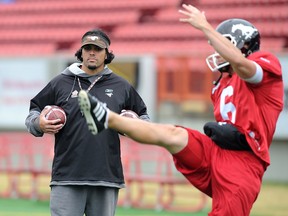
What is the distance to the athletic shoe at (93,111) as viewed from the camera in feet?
18.5

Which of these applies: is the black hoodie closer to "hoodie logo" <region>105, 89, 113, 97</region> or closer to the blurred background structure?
"hoodie logo" <region>105, 89, 113, 97</region>

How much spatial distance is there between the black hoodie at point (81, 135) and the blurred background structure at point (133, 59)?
5.45 metres

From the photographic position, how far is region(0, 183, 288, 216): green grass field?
1158cm

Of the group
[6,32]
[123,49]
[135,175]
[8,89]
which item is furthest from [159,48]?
[135,175]

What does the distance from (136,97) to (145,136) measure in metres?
1.00

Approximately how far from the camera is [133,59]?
16562mm

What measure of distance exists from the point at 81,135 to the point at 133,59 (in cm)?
1017

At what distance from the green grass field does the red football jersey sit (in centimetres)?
568

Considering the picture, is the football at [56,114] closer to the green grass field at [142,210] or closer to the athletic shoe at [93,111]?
the athletic shoe at [93,111]

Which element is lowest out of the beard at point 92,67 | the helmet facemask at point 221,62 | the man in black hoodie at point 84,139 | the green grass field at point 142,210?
the green grass field at point 142,210

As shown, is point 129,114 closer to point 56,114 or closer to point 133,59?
point 56,114

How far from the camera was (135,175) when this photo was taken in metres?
12.6

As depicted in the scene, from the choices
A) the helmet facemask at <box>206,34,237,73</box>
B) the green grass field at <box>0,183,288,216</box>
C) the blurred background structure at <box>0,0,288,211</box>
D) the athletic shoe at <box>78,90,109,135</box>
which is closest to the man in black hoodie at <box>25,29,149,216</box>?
the athletic shoe at <box>78,90,109,135</box>

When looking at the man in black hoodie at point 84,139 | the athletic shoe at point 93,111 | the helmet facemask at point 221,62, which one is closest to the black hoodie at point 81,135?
the man in black hoodie at point 84,139
